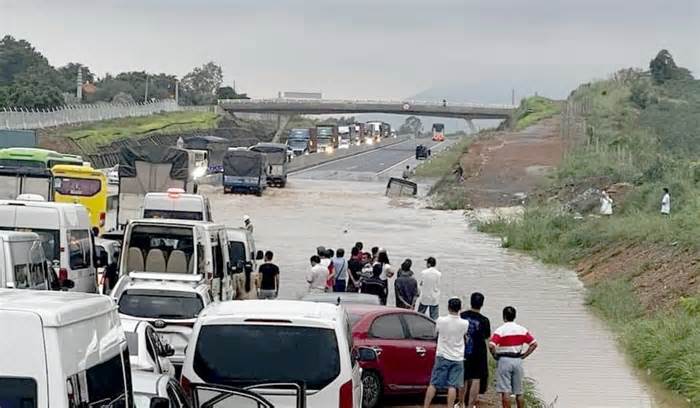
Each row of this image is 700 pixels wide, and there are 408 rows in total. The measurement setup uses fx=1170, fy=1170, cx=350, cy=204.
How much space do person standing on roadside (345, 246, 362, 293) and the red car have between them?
6297 millimetres

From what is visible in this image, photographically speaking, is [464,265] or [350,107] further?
[350,107]

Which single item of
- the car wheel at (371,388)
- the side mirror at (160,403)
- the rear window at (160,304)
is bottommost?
the car wheel at (371,388)

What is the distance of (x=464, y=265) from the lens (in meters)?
38.5

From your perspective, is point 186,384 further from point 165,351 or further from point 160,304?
point 160,304

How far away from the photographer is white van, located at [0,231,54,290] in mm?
12891

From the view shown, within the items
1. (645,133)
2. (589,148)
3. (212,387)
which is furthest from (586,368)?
(645,133)

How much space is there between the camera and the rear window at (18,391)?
218 inches

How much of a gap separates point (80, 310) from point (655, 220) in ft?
106

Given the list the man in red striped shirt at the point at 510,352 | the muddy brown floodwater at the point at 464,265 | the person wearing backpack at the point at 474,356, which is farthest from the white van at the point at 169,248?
the man in red striped shirt at the point at 510,352

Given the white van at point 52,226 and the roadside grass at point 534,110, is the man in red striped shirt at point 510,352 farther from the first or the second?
the roadside grass at point 534,110

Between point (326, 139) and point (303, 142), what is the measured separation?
15.2ft

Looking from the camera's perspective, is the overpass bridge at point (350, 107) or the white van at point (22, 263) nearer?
the white van at point (22, 263)

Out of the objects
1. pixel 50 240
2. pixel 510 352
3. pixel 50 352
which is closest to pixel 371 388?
pixel 510 352

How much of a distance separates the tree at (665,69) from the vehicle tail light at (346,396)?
102491 mm
